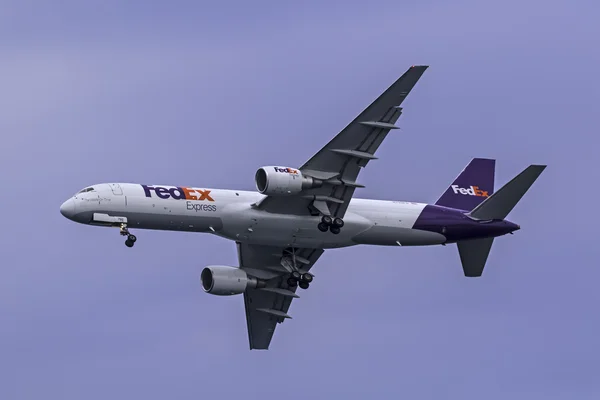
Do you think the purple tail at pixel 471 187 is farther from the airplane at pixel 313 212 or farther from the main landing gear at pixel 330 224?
the main landing gear at pixel 330 224

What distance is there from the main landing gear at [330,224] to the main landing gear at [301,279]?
4.60 metres

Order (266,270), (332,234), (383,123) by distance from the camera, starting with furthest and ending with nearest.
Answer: (266,270)
(332,234)
(383,123)

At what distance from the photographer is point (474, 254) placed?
307ft

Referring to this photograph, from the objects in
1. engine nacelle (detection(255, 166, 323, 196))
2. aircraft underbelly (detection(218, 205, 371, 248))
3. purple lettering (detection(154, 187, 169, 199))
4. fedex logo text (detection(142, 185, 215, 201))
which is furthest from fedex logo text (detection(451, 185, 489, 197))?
purple lettering (detection(154, 187, 169, 199))

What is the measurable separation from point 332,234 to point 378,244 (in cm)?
328

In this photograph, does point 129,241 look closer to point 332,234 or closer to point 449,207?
point 332,234

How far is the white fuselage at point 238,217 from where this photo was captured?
277 feet

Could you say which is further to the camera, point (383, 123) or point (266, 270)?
point (266, 270)

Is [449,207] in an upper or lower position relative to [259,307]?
upper

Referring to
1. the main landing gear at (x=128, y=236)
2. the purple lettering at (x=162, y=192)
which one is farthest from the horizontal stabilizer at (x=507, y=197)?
the main landing gear at (x=128, y=236)

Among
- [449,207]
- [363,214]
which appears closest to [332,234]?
[363,214]

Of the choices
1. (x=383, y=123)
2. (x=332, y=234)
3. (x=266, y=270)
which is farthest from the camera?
(x=266, y=270)

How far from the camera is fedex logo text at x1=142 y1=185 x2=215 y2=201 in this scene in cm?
8556

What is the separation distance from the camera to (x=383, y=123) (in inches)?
3282
